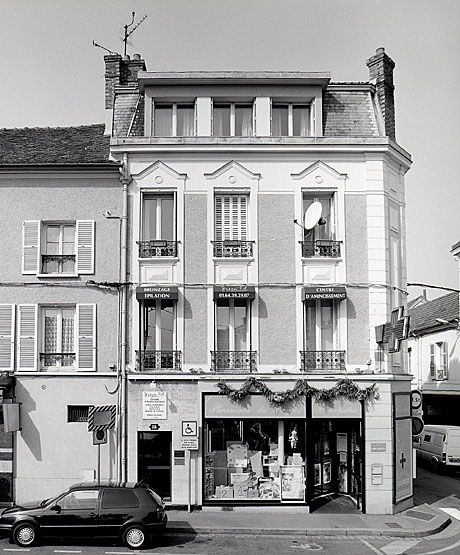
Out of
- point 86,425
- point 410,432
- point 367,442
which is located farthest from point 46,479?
point 410,432

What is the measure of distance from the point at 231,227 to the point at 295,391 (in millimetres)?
5062

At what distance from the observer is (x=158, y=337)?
74.7ft

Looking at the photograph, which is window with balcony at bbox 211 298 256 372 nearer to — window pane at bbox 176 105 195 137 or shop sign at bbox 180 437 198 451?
shop sign at bbox 180 437 198 451

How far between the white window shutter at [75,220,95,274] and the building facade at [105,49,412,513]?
3.73 ft

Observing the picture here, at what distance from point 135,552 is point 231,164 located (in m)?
11.2

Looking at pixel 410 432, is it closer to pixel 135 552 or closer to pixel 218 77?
pixel 135 552

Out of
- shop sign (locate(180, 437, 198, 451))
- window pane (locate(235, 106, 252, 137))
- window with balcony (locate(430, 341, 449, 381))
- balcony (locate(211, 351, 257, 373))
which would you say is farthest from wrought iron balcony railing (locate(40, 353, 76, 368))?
window with balcony (locate(430, 341, 449, 381))

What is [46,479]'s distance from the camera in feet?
72.7

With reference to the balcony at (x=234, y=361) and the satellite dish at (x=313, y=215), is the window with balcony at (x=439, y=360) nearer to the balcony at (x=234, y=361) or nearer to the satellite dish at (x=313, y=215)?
the satellite dish at (x=313, y=215)

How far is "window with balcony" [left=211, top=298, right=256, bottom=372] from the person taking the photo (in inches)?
889

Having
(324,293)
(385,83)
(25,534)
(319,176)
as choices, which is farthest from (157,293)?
(385,83)

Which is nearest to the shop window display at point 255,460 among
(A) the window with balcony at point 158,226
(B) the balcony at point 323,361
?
(B) the balcony at point 323,361

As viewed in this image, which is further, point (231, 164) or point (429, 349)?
point (429, 349)

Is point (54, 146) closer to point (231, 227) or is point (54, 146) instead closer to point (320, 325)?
point (231, 227)
